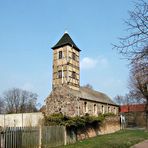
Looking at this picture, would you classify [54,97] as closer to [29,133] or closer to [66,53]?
[66,53]

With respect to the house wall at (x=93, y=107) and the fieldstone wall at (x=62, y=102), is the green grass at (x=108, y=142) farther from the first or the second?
the house wall at (x=93, y=107)

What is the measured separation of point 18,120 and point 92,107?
36.7ft

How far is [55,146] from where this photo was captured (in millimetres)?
22281

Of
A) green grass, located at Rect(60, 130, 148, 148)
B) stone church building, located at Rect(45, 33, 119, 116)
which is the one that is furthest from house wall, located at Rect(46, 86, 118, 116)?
green grass, located at Rect(60, 130, 148, 148)

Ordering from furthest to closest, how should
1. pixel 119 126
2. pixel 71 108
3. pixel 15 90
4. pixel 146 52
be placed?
pixel 15 90 < pixel 119 126 < pixel 71 108 < pixel 146 52

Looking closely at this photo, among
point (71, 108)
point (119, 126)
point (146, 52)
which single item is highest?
point (146, 52)

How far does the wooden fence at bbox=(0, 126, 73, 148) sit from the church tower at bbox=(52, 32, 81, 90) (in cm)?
1592

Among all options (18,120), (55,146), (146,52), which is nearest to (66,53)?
(18,120)

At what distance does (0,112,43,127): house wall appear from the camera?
37156 mm

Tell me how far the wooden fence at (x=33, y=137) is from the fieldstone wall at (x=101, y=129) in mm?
6007

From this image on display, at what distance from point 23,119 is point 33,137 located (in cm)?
2166

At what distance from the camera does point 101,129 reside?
3872cm

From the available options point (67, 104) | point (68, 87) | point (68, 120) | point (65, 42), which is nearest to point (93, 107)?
point (68, 87)

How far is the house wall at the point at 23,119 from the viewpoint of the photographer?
37156mm
